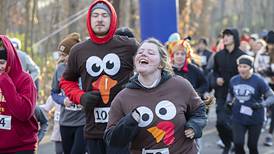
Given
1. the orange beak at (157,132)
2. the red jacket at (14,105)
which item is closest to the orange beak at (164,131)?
the orange beak at (157,132)

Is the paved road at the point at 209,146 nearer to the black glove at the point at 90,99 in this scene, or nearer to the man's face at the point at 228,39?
the man's face at the point at 228,39

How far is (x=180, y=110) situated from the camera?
5.05 meters

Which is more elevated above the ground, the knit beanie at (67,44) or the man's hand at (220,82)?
the knit beanie at (67,44)

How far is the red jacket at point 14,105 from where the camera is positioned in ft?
18.5

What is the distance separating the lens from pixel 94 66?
20.8 feet

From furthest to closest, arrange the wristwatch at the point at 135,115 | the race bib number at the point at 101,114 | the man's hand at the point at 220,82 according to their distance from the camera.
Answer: the man's hand at the point at 220,82 < the race bib number at the point at 101,114 < the wristwatch at the point at 135,115

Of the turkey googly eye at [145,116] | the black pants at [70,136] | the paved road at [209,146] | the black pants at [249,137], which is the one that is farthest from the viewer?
the paved road at [209,146]

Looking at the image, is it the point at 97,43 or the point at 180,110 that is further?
the point at 97,43

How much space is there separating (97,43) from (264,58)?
8.08m

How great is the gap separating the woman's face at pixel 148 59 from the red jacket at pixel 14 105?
1.20m

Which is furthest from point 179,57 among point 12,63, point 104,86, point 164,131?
point 164,131

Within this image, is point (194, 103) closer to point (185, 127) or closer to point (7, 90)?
point (185, 127)

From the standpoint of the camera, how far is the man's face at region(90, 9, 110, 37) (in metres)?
6.38

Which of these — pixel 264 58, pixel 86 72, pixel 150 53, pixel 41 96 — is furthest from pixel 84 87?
pixel 41 96
